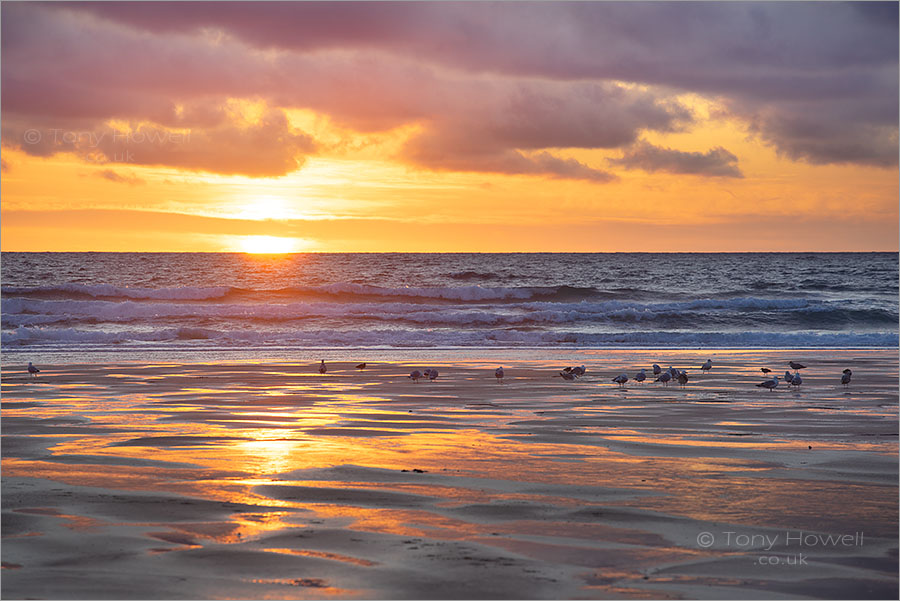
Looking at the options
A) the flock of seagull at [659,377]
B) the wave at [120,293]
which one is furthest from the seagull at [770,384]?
the wave at [120,293]

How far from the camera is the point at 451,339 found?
33.3 m

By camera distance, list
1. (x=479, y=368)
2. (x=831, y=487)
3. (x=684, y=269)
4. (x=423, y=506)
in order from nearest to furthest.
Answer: (x=423, y=506) → (x=831, y=487) → (x=479, y=368) → (x=684, y=269)

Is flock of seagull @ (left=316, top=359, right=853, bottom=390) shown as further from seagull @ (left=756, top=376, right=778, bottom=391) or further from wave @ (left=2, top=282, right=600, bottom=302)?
wave @ (left=2, top=282, right=600, bottom=302)

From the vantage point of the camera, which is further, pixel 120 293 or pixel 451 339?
pixel 120 293

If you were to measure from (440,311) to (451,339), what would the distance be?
15315 mm

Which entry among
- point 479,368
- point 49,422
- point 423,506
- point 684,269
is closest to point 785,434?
point 423,506

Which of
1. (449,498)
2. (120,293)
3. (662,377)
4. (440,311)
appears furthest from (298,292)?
(449,498)

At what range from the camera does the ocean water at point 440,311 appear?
32438 millimetres

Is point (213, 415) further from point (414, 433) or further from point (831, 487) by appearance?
point (831, 487)

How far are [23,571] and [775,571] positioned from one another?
4.58m

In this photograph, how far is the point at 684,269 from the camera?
9656 centimetres

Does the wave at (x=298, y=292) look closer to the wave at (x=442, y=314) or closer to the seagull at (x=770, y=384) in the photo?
the wave at (x=442, y=314)

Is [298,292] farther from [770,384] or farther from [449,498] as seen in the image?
[449,498]

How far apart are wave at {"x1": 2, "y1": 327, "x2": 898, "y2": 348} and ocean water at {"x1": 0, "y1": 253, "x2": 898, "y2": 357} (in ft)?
0.25
